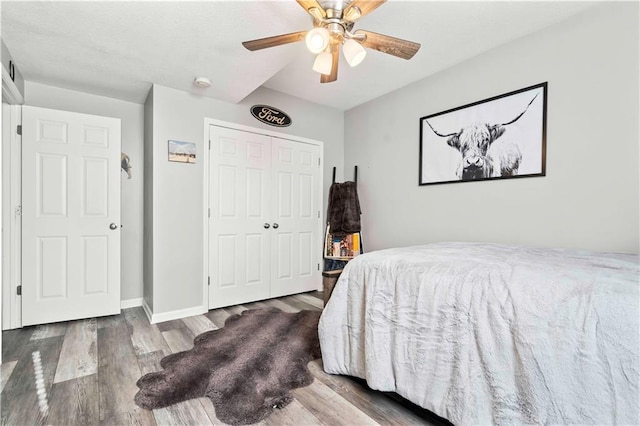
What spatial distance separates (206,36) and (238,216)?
1829mm

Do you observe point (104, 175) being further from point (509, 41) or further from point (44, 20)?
point (509, 41)

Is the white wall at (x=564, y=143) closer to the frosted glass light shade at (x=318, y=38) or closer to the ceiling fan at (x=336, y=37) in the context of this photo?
the ceiling fan at (x=336, y=37)

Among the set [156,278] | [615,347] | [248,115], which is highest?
[248,115]

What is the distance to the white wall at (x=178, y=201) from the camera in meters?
2.89

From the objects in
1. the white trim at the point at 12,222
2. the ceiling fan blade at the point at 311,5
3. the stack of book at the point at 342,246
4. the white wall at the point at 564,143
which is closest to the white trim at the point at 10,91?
the white trim at the point at 12,222

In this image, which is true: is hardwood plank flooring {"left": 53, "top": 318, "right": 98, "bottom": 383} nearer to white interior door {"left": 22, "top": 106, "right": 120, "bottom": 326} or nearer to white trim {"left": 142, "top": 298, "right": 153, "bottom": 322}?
white interior door {"left": 22, "top": 106, "right": 120, "bottom": 326}

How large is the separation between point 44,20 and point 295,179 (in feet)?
8.31

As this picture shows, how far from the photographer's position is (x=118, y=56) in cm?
234

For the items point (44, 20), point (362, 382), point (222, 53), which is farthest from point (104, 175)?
point (362, 382)

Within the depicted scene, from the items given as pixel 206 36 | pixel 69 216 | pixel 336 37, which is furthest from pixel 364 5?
pixel 69 216

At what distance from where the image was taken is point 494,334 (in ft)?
3.95

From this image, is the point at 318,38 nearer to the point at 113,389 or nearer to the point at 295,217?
the point at 113,389

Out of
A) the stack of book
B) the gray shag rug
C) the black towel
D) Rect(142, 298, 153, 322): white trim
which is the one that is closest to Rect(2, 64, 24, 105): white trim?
Rect(142, 298, 153, 322): white trim

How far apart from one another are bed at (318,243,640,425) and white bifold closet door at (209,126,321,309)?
1845 millimetres
